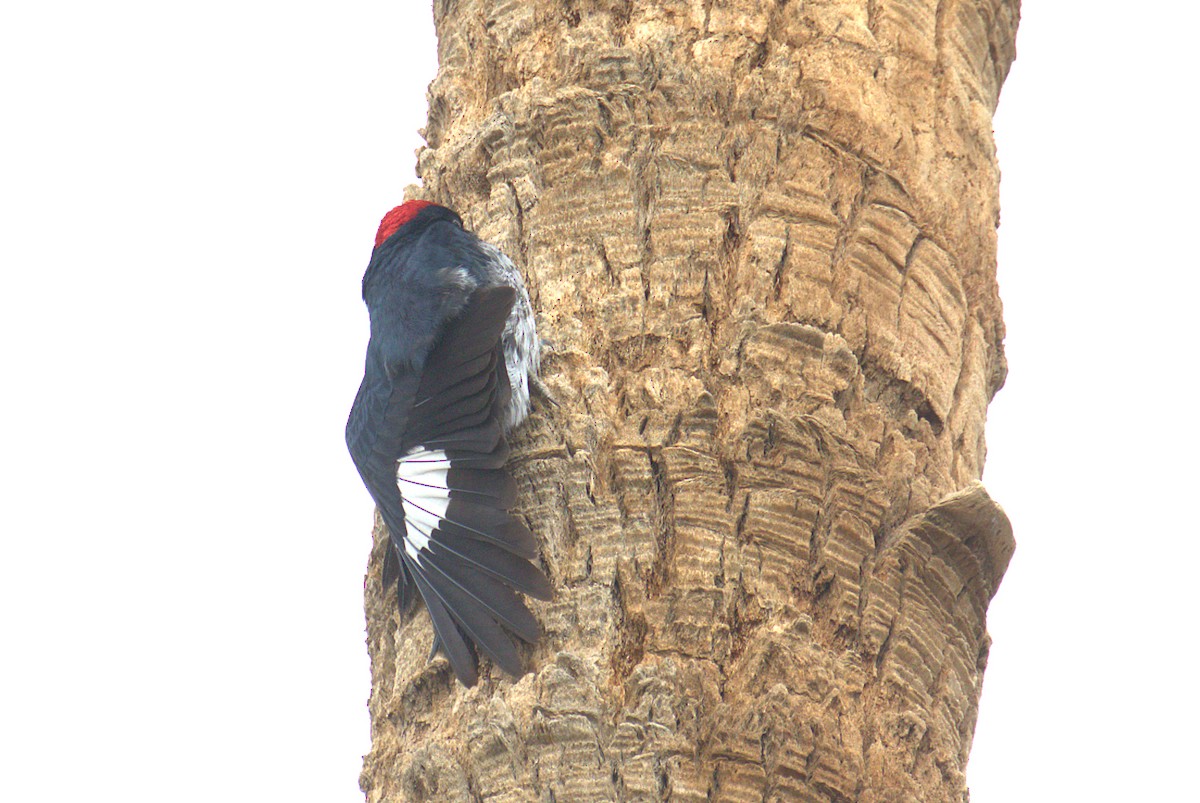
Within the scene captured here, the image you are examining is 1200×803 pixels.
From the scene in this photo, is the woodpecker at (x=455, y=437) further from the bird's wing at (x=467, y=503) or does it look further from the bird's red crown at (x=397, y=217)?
the bird's red crown at (x=397, y=217)

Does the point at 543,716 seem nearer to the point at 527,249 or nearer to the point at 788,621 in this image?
the point at 788,621

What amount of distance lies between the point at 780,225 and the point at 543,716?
1084 millimetres

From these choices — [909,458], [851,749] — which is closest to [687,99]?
[909,458]

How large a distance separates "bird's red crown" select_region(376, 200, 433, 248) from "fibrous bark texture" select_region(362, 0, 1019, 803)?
11 centimetres

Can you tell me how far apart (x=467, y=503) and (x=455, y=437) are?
0.13 meters

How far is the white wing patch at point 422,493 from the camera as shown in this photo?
2992mm

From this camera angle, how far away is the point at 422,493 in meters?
3.01

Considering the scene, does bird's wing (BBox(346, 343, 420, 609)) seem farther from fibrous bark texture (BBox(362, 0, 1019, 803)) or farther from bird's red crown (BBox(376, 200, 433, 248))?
bird's red crown (BBox(376, 200, 433, 248))

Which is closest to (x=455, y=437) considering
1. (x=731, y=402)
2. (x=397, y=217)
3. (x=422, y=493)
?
(x=422, y=493)

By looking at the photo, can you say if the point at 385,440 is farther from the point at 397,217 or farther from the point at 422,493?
the point at 397,217

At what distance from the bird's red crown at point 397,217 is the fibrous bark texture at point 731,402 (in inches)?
4.3

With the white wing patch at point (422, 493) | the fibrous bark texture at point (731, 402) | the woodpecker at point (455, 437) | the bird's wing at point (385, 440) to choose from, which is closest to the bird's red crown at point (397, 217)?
the fibrous bark texture at point (731, 402)

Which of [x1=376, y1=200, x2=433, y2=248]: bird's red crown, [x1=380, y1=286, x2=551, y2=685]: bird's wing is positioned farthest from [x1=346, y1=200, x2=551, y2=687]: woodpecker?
[x1=376, y1=200, x2=433, y2=248]: bird's red crown

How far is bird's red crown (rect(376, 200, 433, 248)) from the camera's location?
11.6 ft
